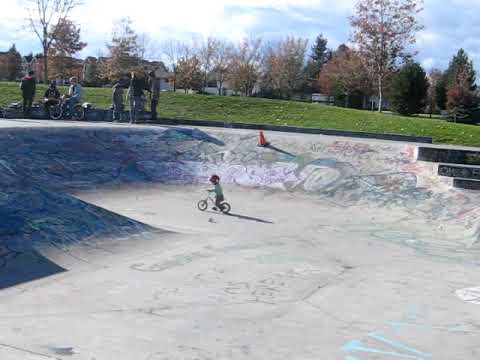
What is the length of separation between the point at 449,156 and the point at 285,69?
42138 millimetres

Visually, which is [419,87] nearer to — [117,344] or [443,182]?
[443,182]

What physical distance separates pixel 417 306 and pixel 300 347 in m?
2.48

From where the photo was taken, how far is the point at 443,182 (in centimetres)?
1545

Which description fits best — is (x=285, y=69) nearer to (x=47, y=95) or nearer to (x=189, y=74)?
(x=189, y=74)

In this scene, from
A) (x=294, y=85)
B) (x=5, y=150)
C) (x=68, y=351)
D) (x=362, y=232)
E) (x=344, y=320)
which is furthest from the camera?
(x=294, y=85)

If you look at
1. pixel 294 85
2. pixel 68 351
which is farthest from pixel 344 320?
pixel 294 85

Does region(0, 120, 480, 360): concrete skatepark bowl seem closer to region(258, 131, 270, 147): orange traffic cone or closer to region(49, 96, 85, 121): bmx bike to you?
region(258, 131, 270, 147): orange traffic cone

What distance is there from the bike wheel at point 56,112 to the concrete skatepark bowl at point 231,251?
4098 mm

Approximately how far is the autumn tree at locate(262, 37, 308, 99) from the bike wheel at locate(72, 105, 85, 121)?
36.9 m

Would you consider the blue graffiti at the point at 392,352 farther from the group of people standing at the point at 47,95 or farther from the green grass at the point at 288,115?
the green grass at the point at 288,115

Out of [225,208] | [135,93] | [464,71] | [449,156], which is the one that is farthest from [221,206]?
[464,71]

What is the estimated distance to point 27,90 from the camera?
21422mm

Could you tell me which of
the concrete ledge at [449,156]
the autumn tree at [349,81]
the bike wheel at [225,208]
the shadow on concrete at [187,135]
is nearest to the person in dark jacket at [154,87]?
the shadow on concrete at [187,135]

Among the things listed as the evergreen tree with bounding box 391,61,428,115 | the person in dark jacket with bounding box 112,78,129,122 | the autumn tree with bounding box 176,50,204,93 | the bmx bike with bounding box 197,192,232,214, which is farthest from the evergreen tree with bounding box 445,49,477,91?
the bmx bike with bounding box 197,192,232,214
